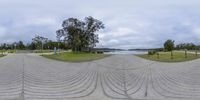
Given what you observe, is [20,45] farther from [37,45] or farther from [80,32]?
[80,32]

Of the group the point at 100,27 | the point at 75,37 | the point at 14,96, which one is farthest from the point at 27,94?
the point at 100,27

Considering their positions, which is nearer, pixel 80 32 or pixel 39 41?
pixel 80 32

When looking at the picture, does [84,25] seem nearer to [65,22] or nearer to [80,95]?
[65,22]

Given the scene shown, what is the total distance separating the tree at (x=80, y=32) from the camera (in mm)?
80562

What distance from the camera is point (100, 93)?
24.8 feet

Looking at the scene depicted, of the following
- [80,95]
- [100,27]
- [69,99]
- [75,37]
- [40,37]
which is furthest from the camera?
[40,37]

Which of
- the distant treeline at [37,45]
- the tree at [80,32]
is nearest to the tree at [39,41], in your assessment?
the distant treeline at [37,45]

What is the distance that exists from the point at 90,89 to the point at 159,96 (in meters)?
2.05

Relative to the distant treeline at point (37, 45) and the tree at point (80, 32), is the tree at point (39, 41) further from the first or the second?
the tree at point (80, 32)

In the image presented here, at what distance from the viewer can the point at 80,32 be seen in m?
81.2

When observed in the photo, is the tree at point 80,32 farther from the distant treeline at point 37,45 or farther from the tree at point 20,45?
the tree at point 20,45

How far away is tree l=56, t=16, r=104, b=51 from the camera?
264ft

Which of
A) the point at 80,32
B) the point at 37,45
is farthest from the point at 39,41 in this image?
the point at 80,32

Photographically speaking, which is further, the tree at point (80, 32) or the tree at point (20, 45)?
the tree at point (20, 45)
